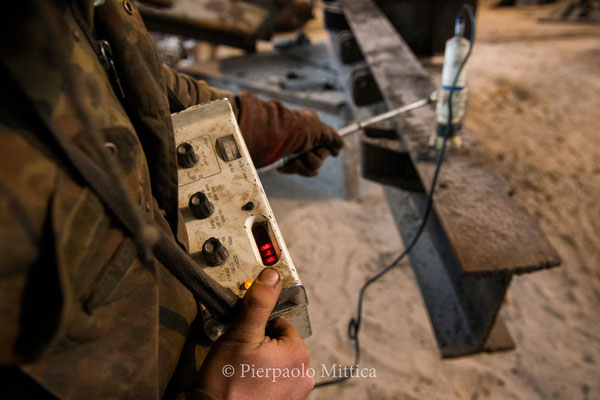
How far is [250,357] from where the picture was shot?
71 cm

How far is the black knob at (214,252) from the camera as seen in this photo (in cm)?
77

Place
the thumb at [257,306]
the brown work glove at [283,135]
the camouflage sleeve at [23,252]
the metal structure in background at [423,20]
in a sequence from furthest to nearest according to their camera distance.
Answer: the metal structure in background at [423,20]
the brown work glove at [283,135]
the thumb at [257,306]
the camouflage sleeve at [23,252]

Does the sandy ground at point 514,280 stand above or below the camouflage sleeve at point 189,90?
below

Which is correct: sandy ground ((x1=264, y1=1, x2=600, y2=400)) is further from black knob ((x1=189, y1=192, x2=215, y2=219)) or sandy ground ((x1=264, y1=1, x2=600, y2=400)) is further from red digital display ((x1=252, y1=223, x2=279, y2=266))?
black knob ((x1=189, y1=192, x2=215, y2=219))

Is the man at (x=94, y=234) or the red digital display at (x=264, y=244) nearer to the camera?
the man at (x=94, y=234)

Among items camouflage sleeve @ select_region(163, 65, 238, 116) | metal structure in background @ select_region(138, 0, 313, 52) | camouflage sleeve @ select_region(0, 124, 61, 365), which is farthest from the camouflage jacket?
metal structure in background @ select_region(138, 0, 313, 52)

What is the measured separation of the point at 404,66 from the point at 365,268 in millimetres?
1405

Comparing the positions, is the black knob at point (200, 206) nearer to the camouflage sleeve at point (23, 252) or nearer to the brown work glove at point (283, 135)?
the camouflage sleeve at point (23, 252)

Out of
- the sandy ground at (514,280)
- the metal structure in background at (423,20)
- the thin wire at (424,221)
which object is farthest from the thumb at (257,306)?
the metal structure in background at (423,20)

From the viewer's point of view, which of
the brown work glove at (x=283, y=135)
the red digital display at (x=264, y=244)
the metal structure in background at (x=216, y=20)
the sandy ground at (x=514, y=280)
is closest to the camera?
the red digital display at (x=264, y=244)

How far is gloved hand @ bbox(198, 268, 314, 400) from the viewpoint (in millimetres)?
705

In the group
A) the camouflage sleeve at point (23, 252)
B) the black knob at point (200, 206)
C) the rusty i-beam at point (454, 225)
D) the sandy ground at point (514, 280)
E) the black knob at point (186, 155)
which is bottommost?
the sandy ground at point (514, 280)

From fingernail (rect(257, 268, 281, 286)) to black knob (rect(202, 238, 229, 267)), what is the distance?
0.11 meters

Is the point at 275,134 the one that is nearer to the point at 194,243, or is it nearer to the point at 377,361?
the point at 194,243
